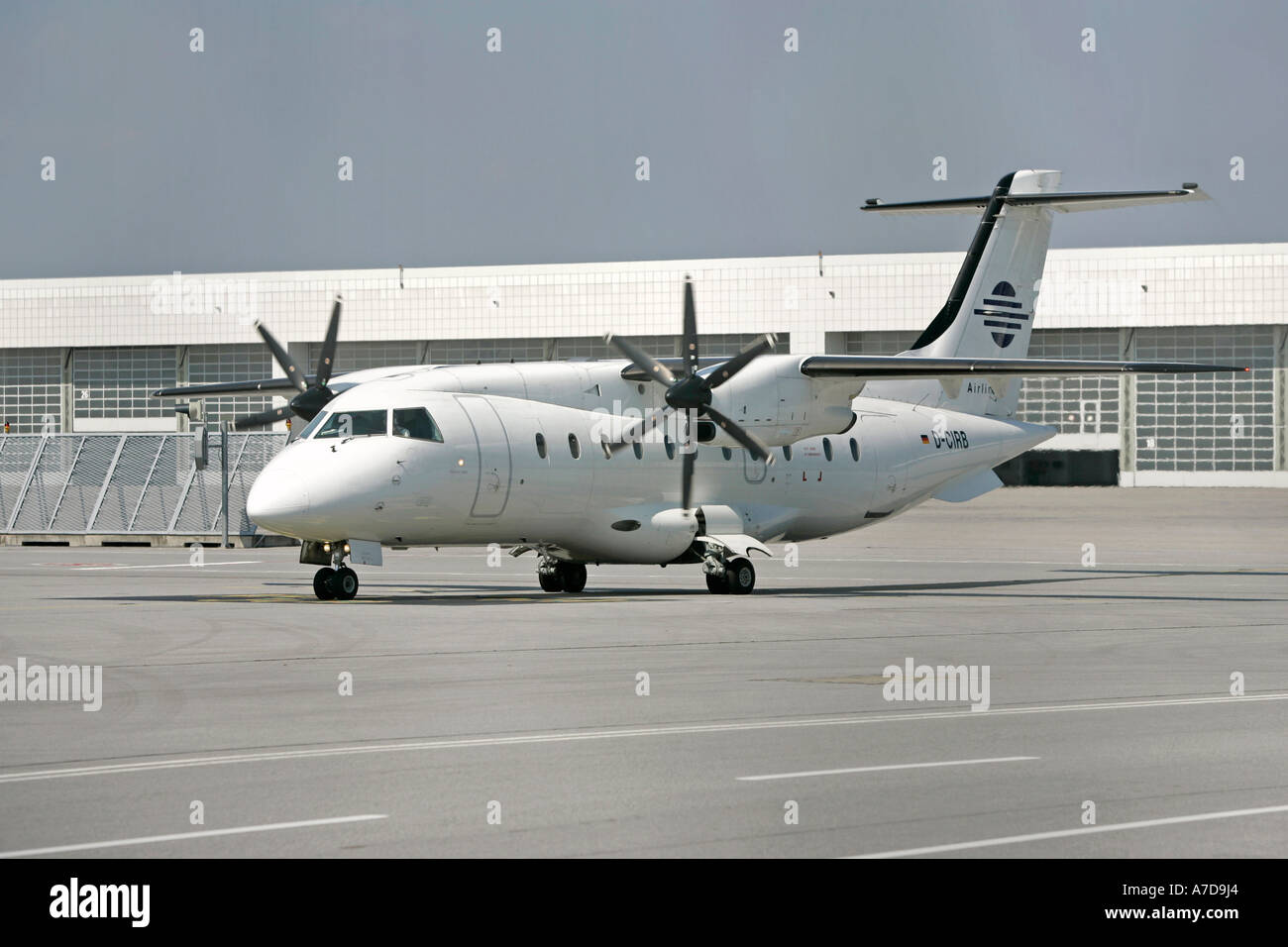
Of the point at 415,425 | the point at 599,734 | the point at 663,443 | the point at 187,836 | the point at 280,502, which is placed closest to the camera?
the point at 187,836

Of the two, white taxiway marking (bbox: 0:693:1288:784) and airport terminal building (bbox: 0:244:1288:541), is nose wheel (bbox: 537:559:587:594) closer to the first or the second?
white taxiway marking (bbox: 0:693:1288:784)

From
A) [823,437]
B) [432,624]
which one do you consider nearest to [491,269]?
[823,437]

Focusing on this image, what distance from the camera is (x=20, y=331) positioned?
86.6 m

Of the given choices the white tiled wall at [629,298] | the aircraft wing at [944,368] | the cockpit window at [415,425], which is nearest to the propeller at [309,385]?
the cockpit window at [415,425]

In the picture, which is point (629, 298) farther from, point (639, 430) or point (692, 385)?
point (692, 385)

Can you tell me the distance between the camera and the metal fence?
5000cm

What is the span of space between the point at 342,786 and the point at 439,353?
252ft

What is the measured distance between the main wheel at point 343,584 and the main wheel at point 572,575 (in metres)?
5.21

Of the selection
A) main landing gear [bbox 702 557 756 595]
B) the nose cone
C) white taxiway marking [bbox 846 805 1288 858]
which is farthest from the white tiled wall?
white taxiway marking [bbox 846 805 1288 858]

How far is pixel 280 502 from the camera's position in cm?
2488

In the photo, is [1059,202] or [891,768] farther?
[1059,202]

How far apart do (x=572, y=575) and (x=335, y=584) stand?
569cm

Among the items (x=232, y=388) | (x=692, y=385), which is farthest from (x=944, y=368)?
(x=232, y=388)

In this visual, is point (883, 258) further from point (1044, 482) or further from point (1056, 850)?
point (1056, 850)
